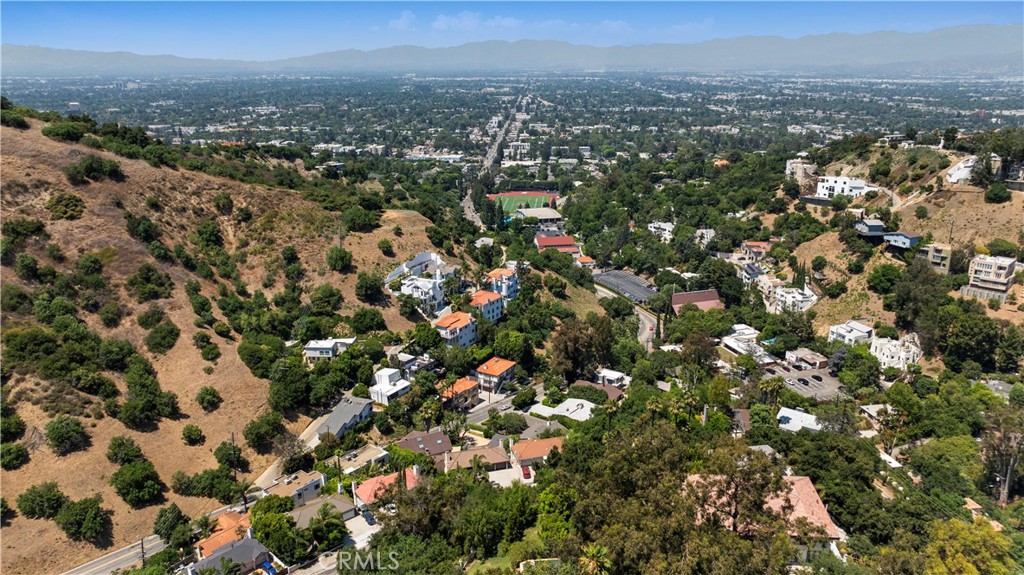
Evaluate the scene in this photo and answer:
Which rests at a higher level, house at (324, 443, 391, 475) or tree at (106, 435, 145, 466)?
tree at (106, 435, 145, 466)

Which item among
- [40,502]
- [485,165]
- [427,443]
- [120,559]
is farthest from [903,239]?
[485,165]

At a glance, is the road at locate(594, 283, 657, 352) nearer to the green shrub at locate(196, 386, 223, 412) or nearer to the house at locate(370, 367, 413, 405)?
the house at locate(370, 367, 413, 405)

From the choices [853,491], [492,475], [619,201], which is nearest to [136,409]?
[492,475]

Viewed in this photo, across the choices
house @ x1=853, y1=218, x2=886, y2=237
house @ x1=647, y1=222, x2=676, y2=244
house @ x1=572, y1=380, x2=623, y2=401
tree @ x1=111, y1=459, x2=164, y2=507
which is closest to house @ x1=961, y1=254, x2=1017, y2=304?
house @ x1=853, y1=218, x2=886, y2=237

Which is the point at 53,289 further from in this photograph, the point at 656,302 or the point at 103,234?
the point at 656,302

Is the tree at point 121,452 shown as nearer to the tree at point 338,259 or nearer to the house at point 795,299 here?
the tree at point 338,259

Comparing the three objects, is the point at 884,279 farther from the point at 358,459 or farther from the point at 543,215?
the point at 543,215

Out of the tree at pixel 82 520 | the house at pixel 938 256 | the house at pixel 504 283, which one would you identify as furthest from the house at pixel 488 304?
the house at pixel 938 256
